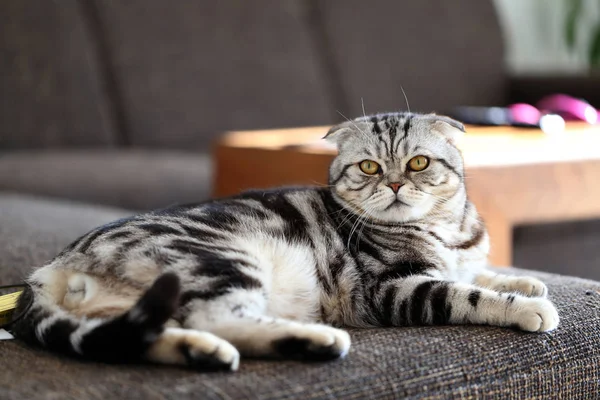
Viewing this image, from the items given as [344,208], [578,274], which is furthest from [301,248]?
[578,274]

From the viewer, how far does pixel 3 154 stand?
278cm

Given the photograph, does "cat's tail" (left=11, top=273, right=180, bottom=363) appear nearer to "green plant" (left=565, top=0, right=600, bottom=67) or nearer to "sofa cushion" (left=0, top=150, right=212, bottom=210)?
"sofa cushion" (left=0, top=150, right=212, bottom=210)

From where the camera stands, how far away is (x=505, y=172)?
176cm

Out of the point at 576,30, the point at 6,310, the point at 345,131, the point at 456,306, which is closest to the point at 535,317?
the point at 456,306

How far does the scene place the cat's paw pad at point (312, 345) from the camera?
99 centimetres

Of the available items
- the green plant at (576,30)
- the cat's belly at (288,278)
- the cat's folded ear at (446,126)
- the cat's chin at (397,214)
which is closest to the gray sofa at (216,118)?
the cat's belly at (288,278)

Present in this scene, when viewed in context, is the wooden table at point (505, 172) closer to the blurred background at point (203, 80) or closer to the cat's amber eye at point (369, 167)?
the cat's amber eye at point (369, 167)

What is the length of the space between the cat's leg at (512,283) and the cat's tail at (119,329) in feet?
2.05

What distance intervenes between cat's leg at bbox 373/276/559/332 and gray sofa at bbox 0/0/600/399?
0.08 feet

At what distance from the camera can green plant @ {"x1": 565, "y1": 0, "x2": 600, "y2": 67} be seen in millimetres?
4113

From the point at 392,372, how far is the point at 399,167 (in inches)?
16.9

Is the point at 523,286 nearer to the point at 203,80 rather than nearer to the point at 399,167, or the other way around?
the point at 399,167

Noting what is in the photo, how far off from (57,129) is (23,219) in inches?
43.3

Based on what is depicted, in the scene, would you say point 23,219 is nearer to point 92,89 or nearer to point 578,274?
point 92,89
